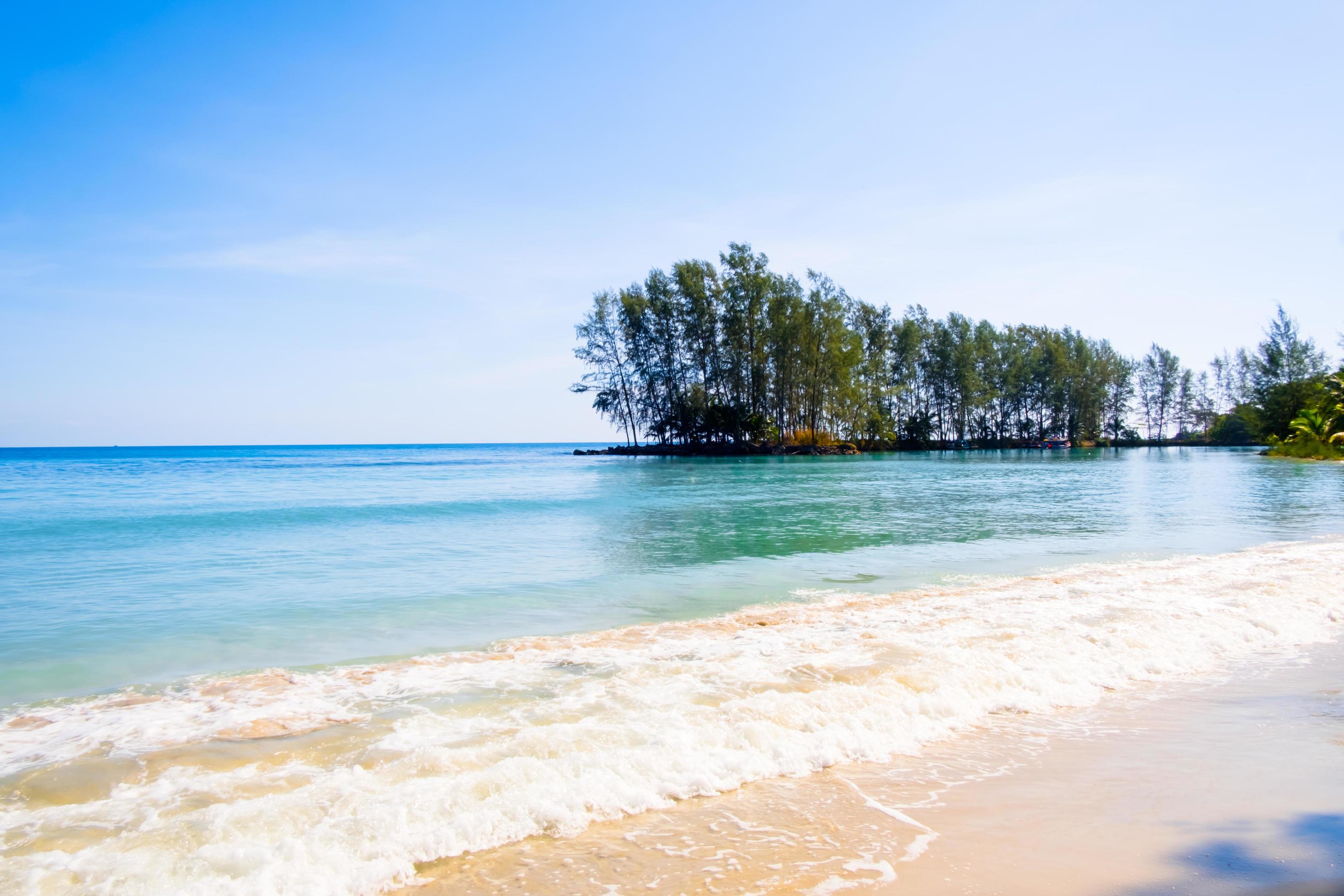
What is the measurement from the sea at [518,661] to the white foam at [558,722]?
2cm

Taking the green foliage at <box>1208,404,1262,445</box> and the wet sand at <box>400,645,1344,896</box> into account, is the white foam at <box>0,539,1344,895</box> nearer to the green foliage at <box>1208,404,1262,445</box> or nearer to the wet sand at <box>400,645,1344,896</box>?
the wet sand at <box>400,645,1344,896</box>

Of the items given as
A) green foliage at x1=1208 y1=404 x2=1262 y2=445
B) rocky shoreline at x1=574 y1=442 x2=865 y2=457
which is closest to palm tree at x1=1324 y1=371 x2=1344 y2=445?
rocky shoreline at x1=574 y1=442 x2=865 y2=457

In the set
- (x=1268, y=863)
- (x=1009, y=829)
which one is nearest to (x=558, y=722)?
(x=1009, y=829)

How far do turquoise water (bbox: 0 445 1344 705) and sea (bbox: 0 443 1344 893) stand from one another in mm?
87

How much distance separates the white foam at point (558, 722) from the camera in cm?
301

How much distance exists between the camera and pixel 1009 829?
312 cm

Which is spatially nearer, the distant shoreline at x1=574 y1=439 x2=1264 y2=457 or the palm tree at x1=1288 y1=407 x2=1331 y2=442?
the palm tree at x1=1288 y1=407 x2=1331 y2=442

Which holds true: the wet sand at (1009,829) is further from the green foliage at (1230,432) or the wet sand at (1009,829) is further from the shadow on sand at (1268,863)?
the green foliage at (1230,432)

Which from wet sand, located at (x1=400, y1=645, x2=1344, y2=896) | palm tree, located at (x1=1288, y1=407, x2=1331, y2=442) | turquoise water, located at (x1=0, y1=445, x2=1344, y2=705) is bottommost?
turquoise water, located at (x1=0, y1=445, x2=1344, y2=705)

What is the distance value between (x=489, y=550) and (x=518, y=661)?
7.75 m

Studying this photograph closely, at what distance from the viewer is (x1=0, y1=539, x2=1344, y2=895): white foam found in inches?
119

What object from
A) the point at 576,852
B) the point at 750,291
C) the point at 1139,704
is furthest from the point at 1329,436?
the point at 576,852

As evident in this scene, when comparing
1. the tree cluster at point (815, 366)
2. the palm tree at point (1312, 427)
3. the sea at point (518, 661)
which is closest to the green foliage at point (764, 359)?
the tree cluster at point (815, 366)

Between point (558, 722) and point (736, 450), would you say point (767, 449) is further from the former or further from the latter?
point (558, 722)
